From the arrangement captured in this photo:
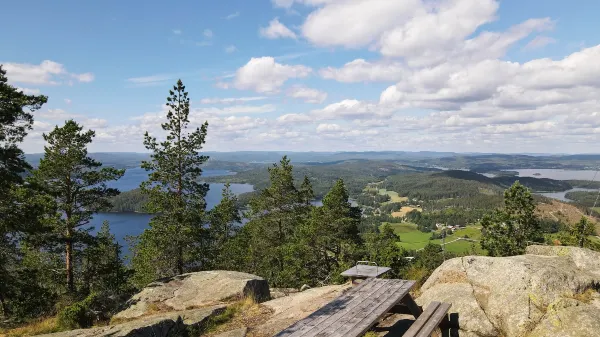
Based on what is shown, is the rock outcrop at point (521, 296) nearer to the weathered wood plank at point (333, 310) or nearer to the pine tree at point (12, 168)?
the weathered wood plank at point (333, 310)

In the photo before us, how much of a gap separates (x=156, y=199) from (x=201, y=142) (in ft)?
15.4

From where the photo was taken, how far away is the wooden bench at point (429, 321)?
261 inches

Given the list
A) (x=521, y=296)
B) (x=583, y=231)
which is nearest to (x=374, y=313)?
(x=521, y=296)

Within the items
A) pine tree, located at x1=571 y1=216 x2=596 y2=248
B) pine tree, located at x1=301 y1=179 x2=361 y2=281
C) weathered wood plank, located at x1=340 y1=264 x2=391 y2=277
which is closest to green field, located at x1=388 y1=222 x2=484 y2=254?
pine tree, located at x1=571 y1=216 x2=596 y2=248

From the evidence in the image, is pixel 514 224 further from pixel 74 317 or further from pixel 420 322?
pixel 74 317

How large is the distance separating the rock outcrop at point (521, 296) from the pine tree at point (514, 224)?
1225 inches

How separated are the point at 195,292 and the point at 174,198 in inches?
395

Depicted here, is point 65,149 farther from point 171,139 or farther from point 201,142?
point 201,142

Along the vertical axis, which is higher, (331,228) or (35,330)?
(35,330)

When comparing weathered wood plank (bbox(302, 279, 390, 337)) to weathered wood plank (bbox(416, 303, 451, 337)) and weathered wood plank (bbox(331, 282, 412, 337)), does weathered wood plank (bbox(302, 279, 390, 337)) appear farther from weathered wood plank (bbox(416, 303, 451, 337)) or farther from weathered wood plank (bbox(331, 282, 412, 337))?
weathered wood plank (bbox(416, 303, 451, 337))

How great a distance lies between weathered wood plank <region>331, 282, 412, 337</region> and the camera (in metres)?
5.77

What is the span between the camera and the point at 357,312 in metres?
6.68

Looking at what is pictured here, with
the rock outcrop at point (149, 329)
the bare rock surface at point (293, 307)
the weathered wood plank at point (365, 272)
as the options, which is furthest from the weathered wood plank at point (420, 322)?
the rock outcrop at point (149, 329)

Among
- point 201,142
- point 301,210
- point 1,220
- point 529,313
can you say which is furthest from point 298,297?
point 301,210
